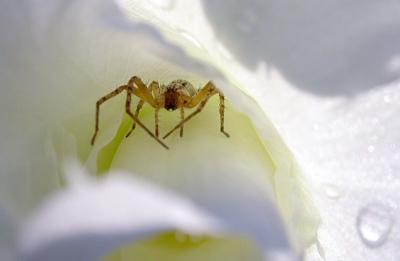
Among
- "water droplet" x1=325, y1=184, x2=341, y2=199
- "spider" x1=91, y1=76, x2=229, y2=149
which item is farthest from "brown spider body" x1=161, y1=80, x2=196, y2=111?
"water droplet" x1=325, y1=184, x2=341, y2=199

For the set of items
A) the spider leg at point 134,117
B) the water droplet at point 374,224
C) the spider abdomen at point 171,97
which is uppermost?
the spider abdomen at point 171,97

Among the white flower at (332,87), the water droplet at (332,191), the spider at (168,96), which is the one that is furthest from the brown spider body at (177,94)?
the water droplet at (332,191)

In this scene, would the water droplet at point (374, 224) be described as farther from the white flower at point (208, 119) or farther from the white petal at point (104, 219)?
the white petal at point (104, 219)

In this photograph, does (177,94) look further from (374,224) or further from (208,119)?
(374,224)

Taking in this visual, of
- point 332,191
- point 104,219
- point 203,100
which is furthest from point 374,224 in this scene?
point 104,219

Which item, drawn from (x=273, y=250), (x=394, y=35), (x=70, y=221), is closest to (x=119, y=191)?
(x=70, y=221)

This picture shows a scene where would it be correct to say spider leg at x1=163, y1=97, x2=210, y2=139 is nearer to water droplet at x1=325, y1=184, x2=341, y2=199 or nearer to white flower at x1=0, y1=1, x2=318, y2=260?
white flower at x1=0, y1=1, x2=318, y2=260

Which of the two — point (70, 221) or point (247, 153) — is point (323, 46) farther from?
point (70, 221)

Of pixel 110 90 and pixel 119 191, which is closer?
pixel 119 191
